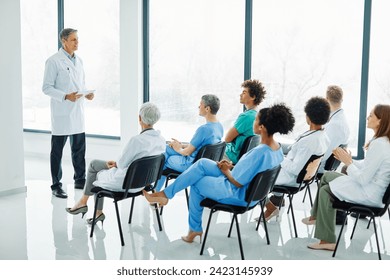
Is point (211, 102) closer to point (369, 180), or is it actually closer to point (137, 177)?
point (137, 177)

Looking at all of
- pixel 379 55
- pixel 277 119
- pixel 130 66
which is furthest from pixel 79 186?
pixel 379 55

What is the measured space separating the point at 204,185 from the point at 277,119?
698 millimetres

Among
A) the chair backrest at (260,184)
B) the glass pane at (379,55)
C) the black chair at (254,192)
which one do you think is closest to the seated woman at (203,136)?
the black chair at (254,192)

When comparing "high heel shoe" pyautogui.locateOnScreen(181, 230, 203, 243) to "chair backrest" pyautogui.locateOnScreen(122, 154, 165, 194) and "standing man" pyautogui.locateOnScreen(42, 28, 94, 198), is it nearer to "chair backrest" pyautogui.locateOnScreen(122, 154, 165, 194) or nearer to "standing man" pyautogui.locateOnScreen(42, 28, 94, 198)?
"chair backrest" pyautogui.locateOnScreen(122, 154, 165, 194)

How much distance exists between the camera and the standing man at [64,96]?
5.38 meters

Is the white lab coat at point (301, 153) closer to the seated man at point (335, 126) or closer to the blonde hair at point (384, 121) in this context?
the seated man at point (335, 126)

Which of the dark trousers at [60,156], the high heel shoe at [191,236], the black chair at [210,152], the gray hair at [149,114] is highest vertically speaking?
the gray hair at [149,114]

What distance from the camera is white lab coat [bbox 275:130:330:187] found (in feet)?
13.4

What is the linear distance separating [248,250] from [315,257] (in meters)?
0.49

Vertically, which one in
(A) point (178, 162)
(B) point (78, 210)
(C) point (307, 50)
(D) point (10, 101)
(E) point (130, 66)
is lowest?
(B) point (78, 210)

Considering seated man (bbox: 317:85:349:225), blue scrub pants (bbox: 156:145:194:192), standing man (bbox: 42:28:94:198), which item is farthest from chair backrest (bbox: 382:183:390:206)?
standing man (bbox: 42:28:94:198)

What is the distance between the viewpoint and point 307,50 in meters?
6.34

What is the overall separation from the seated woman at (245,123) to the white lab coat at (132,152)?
3.31 feet

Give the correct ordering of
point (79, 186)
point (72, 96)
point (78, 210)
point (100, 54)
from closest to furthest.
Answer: point (78, 210) < point (72, 96) < point (79, 186) < point (100, 54)
